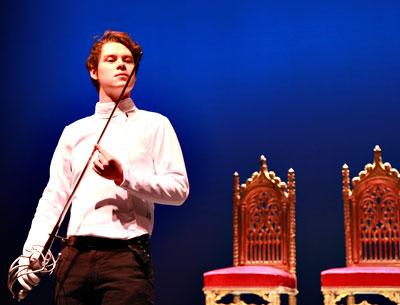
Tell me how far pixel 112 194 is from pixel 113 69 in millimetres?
402

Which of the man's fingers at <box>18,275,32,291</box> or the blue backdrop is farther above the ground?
the blue backdrop

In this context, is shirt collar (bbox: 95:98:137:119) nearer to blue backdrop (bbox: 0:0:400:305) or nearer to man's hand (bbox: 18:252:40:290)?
man's hand (bbox: 18:252:40:290)

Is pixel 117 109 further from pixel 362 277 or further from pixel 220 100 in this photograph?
pixel 220 100

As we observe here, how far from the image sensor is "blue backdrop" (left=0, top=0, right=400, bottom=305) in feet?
12.6

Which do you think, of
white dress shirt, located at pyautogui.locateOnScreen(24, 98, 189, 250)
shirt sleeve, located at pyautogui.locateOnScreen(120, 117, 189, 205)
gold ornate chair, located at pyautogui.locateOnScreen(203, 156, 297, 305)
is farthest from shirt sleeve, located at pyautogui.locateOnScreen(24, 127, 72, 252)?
gold ornate chair, located at pyautogui.locateOnScreen(203, 156, 297, 305)

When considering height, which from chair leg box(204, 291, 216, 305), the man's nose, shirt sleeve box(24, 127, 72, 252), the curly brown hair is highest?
the curly brown hair

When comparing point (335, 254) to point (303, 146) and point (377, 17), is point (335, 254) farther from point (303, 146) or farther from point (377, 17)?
point (377, 17)

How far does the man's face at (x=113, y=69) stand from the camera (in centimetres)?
186

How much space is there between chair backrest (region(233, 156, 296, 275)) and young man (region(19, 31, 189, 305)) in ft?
6.19

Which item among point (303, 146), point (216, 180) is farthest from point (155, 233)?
point (303, 146)

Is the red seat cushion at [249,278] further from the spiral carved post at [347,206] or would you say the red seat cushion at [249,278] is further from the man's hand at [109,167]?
the man's hand at [109,167]

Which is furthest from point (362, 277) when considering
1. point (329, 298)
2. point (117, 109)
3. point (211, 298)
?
point (117, 109)

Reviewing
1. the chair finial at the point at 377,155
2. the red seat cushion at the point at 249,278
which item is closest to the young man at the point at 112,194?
the red seat cushion at the point at 249,278

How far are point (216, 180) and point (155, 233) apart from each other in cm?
51
